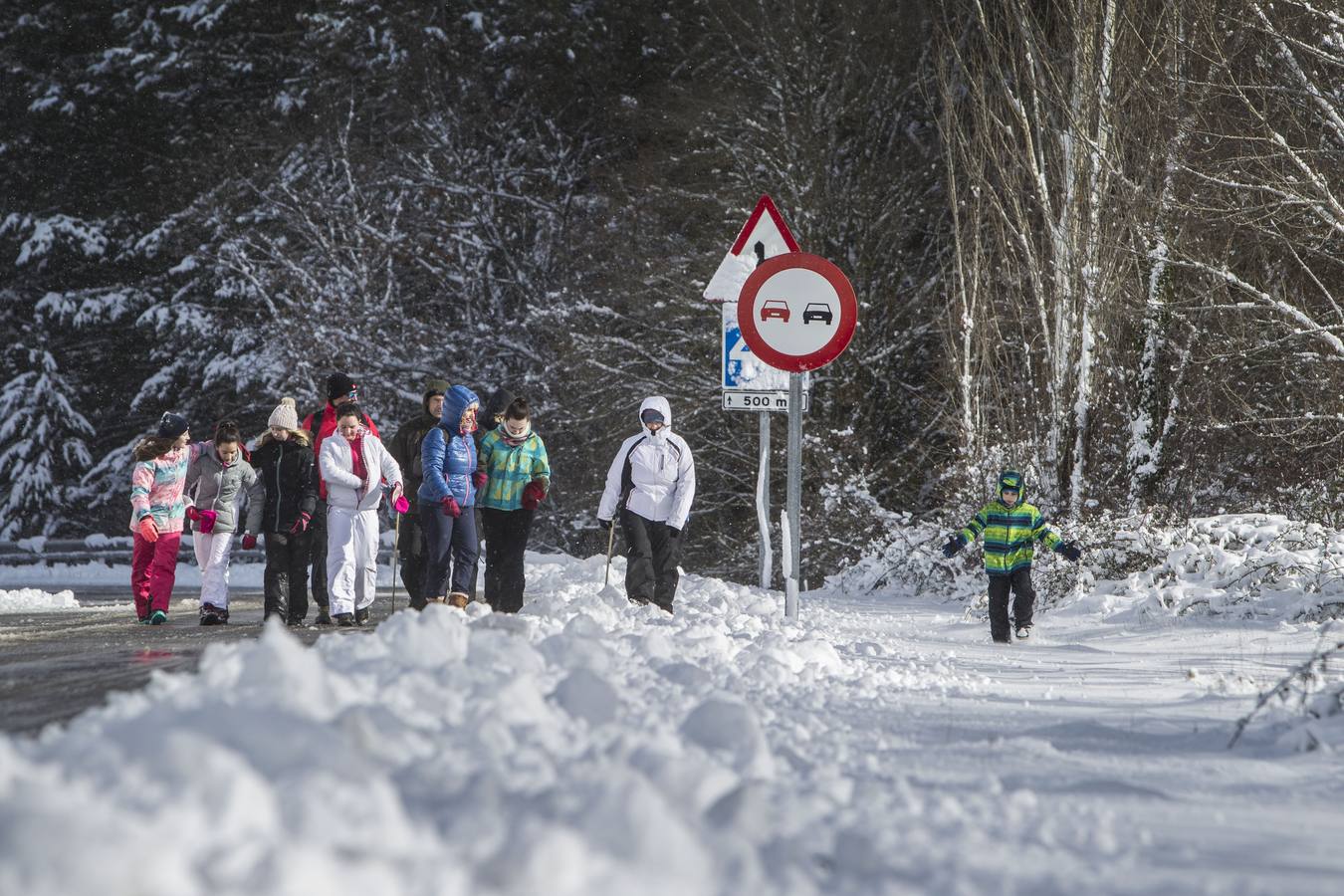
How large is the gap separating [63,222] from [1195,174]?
25460 millimetres

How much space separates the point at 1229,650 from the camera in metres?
8.79

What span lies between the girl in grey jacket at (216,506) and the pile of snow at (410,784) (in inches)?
260

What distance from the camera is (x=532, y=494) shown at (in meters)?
10.7

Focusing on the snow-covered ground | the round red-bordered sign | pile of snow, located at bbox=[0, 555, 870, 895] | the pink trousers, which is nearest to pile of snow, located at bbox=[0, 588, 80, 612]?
the pink trousers

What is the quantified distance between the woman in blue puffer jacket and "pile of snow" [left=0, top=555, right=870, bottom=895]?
528cm

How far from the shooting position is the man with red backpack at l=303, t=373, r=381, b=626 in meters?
11.3

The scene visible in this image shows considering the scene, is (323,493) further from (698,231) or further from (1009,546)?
(698,231)

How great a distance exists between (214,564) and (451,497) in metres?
2.36

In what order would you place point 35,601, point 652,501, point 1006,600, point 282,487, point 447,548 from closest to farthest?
point 1006,600 → point 447,548 → point 652,501 → point 282,487 → point 35,601

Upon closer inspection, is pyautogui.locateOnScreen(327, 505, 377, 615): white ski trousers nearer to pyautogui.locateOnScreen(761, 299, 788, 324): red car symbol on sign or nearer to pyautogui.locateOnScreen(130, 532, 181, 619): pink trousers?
pyautogui.locateOnScreen(130, 532, 181, 619): pink trousers

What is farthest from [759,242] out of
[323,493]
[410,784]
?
[410,784]

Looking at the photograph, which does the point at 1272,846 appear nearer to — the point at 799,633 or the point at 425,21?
the point at 799,633

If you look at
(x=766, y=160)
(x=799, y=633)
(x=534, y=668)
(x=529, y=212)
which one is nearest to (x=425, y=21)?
(x=529, y=212)

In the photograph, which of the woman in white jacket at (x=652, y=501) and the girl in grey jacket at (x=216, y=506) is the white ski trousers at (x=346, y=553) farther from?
the woman in white jacket at (x=652, y=501)
